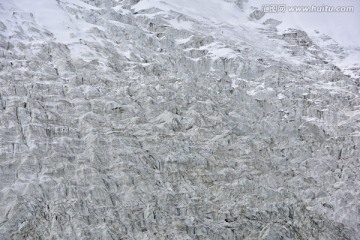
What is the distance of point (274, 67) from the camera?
267 ft

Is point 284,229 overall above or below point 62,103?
below

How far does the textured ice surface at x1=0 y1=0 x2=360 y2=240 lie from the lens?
185 ft

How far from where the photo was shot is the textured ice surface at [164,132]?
56.4m

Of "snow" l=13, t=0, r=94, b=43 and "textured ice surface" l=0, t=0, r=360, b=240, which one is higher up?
"snow" l=13, t=0, r=94, b=43

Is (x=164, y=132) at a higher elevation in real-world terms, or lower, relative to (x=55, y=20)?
A: lower

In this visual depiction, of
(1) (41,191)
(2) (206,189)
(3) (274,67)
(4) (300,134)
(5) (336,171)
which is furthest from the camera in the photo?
(3) (274,67)

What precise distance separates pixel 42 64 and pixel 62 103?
8380mm

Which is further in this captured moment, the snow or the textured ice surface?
the snow

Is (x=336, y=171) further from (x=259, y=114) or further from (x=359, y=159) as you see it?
(x=259, y=114)

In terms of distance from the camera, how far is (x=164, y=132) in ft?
215

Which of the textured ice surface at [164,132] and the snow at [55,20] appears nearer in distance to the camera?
the textured ice surface at [164,132]

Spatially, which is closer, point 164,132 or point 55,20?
point 164,132

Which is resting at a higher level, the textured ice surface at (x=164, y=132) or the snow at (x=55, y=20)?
the snow at (x=55, y=20)

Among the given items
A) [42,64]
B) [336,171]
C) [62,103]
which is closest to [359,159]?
[336,171]
